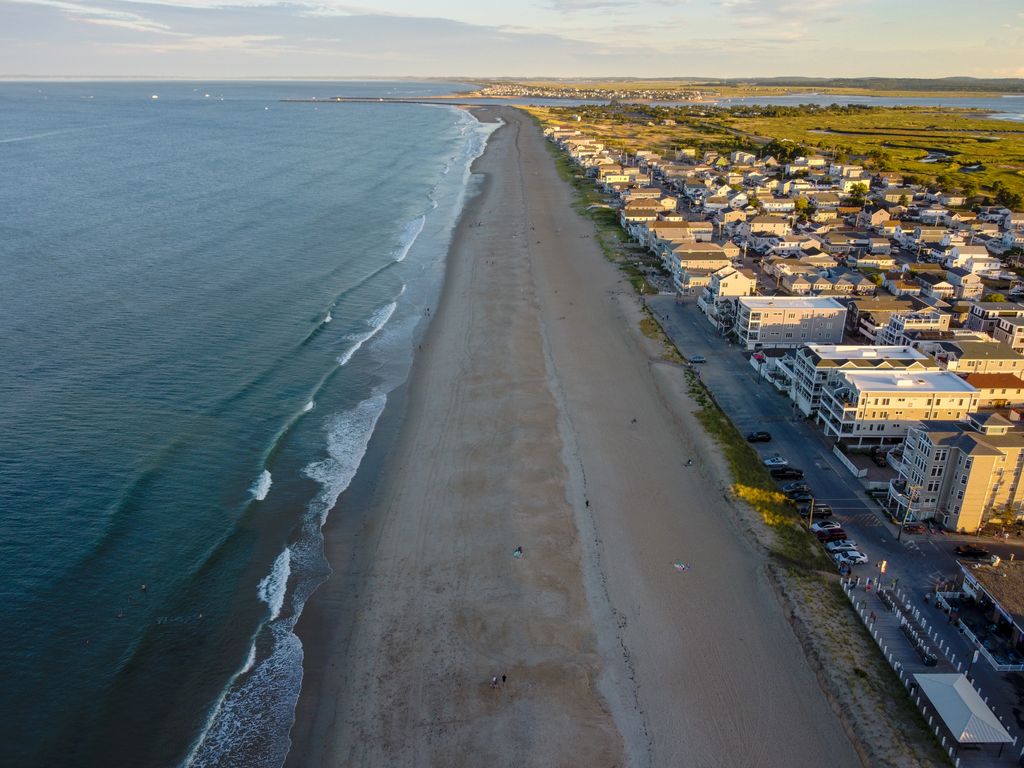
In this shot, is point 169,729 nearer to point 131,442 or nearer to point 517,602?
point 517,602

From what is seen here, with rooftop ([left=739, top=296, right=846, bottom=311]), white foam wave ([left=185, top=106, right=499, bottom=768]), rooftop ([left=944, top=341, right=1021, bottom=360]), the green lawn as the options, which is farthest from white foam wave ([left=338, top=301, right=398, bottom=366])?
the green lawn

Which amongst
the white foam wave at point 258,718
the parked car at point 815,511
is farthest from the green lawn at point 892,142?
the white foam wave at point 258,718

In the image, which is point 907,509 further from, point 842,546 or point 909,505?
point 842,546

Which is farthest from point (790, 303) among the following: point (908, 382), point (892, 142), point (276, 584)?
point (892, 142)

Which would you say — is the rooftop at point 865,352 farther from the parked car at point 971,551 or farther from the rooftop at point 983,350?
the parked car at point 971,551

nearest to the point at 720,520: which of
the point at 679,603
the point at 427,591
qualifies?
the point at 679,603
